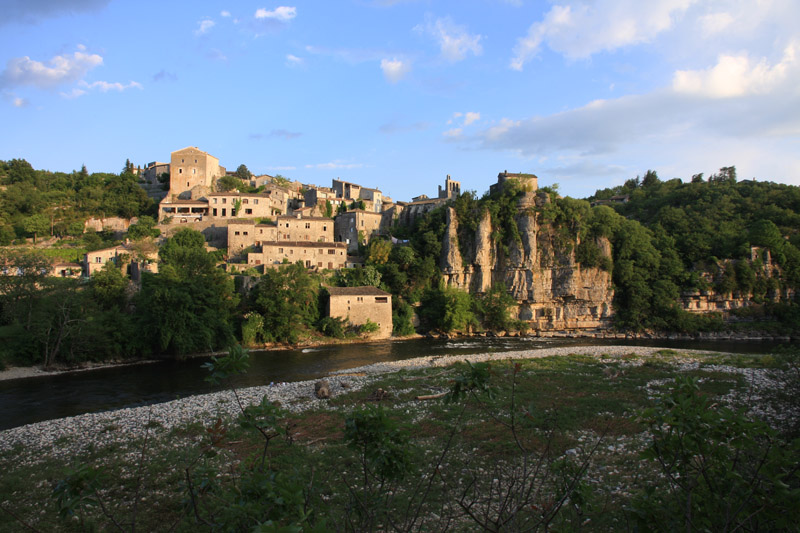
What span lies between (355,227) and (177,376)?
34.7 metres

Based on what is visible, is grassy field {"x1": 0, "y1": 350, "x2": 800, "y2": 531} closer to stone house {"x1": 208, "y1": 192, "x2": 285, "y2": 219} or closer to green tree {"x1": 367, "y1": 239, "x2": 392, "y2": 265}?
green tree {"x1": 367, "y1": 239, "x2": 392, "y2": 265}

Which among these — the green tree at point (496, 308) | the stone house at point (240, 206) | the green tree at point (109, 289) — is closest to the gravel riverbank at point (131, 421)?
the green tree at point (109, 289)

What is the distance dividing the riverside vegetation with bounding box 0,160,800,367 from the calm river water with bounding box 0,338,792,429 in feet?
10.0

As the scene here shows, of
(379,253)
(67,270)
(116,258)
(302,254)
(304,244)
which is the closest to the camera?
(67,270)

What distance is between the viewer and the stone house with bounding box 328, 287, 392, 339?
41000 mm

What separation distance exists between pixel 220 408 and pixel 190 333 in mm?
16867

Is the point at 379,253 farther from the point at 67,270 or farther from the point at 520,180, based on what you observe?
the point at 67,270

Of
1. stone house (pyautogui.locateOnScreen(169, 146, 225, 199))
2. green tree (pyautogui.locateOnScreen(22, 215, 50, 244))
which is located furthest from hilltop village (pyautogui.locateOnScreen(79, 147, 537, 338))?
green tree (pyautogui.locateOnScreen(22, 215, 50, 244))

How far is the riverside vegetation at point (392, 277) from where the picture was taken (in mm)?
30188

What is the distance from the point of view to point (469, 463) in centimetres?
982

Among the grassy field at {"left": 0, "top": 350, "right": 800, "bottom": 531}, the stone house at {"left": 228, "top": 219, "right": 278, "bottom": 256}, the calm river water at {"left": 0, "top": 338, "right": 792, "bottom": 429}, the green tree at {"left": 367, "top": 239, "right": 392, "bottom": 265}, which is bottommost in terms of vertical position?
the calm river water at {"left": 0, "top": 338, "right": 792, "bottom": 429}

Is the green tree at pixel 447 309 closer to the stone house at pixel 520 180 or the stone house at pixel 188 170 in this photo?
the stone house at pixel 520 180

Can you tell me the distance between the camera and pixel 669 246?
50500 mm

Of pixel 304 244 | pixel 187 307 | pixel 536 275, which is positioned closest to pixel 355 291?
pixel 304 244
